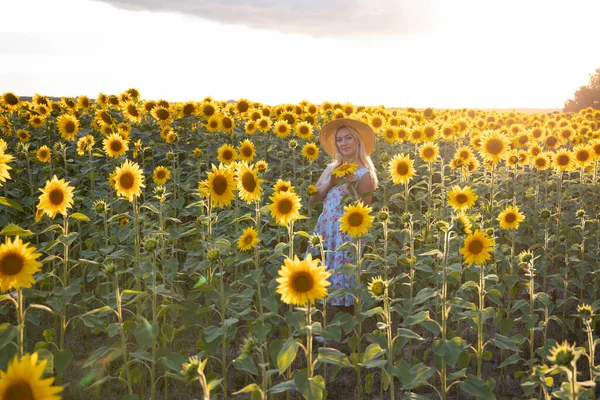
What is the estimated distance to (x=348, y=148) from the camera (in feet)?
21.1

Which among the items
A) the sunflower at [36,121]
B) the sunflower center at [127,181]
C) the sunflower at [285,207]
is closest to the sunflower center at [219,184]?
the sunflower at [285,207]

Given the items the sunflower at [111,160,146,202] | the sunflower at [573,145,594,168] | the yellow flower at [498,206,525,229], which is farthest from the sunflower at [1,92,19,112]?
the sunflower at [573,145,594,168]

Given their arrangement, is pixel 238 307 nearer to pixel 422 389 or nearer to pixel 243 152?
pixel 422 389

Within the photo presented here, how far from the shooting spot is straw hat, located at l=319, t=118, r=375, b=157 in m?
6.48

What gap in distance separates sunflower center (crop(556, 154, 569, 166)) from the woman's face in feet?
11.3

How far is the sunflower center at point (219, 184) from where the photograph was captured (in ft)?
14.1

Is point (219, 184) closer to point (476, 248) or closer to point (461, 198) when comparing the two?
point (476, 248)

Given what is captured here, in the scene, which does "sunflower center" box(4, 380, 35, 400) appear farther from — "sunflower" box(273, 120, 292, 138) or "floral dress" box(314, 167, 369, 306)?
"sunflower" box(273, 120, 292, 138)

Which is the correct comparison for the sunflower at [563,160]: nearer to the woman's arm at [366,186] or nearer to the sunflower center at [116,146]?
the woman's arm at [366,186]

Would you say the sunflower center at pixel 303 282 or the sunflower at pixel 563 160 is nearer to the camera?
the sunflower center at pixel 303 282

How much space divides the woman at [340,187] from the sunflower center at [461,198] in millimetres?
1080

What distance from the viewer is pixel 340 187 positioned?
20.5 ft

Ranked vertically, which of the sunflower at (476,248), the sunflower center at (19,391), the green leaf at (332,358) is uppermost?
the sunflower at (476,248)

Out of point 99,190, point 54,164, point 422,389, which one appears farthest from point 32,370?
point 54,164
